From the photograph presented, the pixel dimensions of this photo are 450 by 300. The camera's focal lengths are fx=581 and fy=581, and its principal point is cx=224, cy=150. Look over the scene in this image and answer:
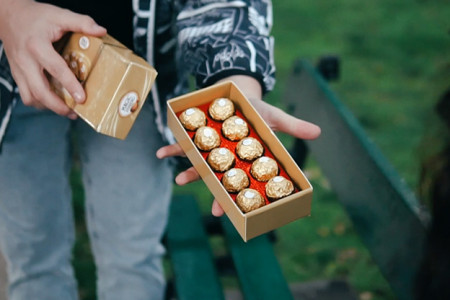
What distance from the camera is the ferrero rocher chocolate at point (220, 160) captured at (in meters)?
1.57

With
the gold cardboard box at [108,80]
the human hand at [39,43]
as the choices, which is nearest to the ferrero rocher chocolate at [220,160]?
the gold cardboard box at [108,80]

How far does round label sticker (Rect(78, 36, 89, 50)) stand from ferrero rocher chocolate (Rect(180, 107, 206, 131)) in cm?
33

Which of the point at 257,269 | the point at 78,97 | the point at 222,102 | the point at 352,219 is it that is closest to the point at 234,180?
the point at 222,102

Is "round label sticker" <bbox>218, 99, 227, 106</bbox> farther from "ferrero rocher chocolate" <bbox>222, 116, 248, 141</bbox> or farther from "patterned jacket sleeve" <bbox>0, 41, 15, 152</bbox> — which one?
"patterned jacket sleeve" <bbox>0, 41, 15, 152</bbox>

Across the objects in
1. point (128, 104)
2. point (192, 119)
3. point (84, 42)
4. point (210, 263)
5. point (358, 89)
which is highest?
point (84, 42)

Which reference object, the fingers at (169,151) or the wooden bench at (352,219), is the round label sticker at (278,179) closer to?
the fingers at (169,151)

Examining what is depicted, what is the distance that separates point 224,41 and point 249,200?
1.52 feet

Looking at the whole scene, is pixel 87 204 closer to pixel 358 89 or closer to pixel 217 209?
pixel 217 209

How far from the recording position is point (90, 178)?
1842 millimetres

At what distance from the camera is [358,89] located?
13.3ft

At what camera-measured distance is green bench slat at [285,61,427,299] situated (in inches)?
67.6

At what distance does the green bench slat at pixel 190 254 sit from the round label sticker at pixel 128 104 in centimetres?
72

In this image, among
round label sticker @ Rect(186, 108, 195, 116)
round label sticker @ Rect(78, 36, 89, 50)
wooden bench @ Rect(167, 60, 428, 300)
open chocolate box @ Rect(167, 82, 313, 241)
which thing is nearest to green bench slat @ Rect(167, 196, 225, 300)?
wooden bench @ Rect(167, 60, 428, 300)

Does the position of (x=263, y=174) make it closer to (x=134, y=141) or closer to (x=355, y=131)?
(x=134, y=141)
